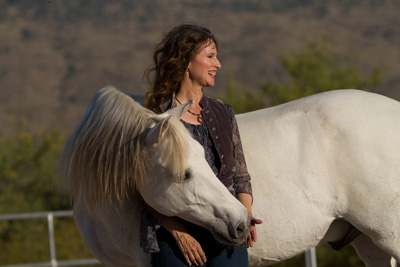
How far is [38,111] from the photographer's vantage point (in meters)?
44.0

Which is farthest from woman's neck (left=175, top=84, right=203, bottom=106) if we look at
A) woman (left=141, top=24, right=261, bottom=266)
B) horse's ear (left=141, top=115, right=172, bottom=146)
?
horse's ear (left=141, top=115, right=172, bottom=146)

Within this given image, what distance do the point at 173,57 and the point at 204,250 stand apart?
0.91 meters

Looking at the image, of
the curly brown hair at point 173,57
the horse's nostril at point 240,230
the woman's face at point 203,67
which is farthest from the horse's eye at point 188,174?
the woman's face at point 203,67

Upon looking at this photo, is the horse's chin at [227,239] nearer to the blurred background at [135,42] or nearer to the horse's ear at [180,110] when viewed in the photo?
the horse's ear at [180,110]

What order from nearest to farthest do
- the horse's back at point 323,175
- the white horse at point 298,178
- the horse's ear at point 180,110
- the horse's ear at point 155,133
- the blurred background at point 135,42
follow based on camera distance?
the horse's ear at point 155,133, the horse's ear at point 180,110, the white horse at point 298,178, the horse's back at point 323,175, the blurred background at point 135,42

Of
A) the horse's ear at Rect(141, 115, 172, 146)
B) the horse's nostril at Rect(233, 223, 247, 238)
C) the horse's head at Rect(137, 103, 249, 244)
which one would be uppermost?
the horse's ear at Rect(141, 115, 172, 146)

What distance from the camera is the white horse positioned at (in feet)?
9.38

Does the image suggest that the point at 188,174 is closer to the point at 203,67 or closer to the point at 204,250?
the point at 204,250

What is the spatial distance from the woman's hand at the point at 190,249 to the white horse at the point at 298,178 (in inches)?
10.4

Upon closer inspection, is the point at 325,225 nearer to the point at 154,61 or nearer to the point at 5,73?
the point at 154,61

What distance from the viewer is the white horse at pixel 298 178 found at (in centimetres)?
286

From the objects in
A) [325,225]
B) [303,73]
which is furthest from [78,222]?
[303,73]

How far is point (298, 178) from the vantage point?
3.32 meters

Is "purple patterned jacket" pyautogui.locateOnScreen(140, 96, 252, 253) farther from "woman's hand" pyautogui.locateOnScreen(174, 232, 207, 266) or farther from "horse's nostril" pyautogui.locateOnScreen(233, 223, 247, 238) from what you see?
"horse's nostril" pyautogui.locateOnScreen(233, 223, 247, 238)
